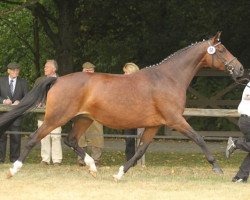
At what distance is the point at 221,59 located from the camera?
10.2 metres

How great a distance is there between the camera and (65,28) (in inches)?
734

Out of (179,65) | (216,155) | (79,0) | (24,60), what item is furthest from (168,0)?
(179,65)

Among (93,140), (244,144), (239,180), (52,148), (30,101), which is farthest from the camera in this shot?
(52,148)

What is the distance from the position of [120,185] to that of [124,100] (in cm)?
128

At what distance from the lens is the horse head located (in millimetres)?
10188

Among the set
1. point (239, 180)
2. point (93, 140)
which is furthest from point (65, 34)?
point (239, 180)

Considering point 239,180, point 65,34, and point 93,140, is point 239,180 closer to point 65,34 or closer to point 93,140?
point 93,140

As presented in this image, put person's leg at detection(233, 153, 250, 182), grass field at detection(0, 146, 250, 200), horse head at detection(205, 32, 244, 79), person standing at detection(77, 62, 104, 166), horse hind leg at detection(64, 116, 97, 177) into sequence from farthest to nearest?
person standing at detection(77, 62, 104, 166), horse hind leg at detection(64, 116, 97, 177), horse head at detection(205, 32, 244, 79), person's leg at detection(233, 153, 250, 182), grass field at detection(0, 146, 250, 200)

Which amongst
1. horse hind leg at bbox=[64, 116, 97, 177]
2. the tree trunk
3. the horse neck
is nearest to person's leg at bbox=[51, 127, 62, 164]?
horse hind leg at bbox=[64, 116, 97, 177]

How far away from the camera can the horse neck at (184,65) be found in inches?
400

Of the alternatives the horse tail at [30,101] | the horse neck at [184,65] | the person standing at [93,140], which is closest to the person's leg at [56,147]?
the person standing at [93,140]

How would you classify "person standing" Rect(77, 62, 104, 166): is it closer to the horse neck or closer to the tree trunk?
the horse neck

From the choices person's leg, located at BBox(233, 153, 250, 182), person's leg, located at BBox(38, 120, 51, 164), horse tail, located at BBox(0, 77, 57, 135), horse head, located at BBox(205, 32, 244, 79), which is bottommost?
person's leg, located at BBox(38, 120, 51, 164)

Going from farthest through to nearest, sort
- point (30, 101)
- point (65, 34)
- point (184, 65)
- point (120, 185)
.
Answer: point (65, 34)
point (184, 65)
point (30, 101)
point (120, 185)
